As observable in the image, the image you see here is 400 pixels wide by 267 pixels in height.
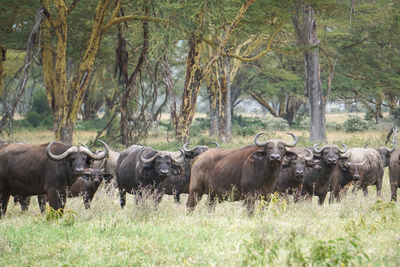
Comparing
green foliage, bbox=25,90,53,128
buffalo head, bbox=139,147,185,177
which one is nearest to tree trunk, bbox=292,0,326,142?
buffalo head, bbox=139,147,185,177

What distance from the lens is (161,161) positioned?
980 cm

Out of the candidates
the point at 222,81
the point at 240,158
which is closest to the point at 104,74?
the point at 222,81

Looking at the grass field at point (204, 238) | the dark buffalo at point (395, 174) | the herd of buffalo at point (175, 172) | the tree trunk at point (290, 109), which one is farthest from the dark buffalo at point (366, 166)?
the tree trunk at point (290, 109)

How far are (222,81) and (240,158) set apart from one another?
16839mm

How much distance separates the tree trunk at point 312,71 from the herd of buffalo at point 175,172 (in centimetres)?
1034

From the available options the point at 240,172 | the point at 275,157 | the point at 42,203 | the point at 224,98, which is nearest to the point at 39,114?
the point at 224,98

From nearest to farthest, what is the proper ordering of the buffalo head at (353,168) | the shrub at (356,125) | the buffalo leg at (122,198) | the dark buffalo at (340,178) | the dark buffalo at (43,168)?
the dark buffalo at (43,168)
the buffalo leg at (122,198)
the buffalo head at (353,168)
the dark buffalo at (340,178)
the shrub at (356,125)

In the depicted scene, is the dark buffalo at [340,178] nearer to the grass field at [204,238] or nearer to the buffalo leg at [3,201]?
the grass field at [204,238]

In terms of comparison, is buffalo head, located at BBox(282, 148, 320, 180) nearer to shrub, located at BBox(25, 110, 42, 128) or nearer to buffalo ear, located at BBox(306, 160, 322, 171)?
buffalo ear, located at BBox(306, 160, 322, 171)

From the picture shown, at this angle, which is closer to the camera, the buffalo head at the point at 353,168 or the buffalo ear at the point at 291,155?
the buffalo ear at the point at 291,155

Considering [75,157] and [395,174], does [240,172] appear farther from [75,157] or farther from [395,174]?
[395,174]

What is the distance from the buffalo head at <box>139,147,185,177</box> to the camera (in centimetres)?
967

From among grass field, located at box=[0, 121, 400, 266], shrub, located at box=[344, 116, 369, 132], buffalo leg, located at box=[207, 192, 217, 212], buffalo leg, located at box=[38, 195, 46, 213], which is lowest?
shrub, located at box=[344, 116, 369, 132]

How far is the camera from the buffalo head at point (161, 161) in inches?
381
